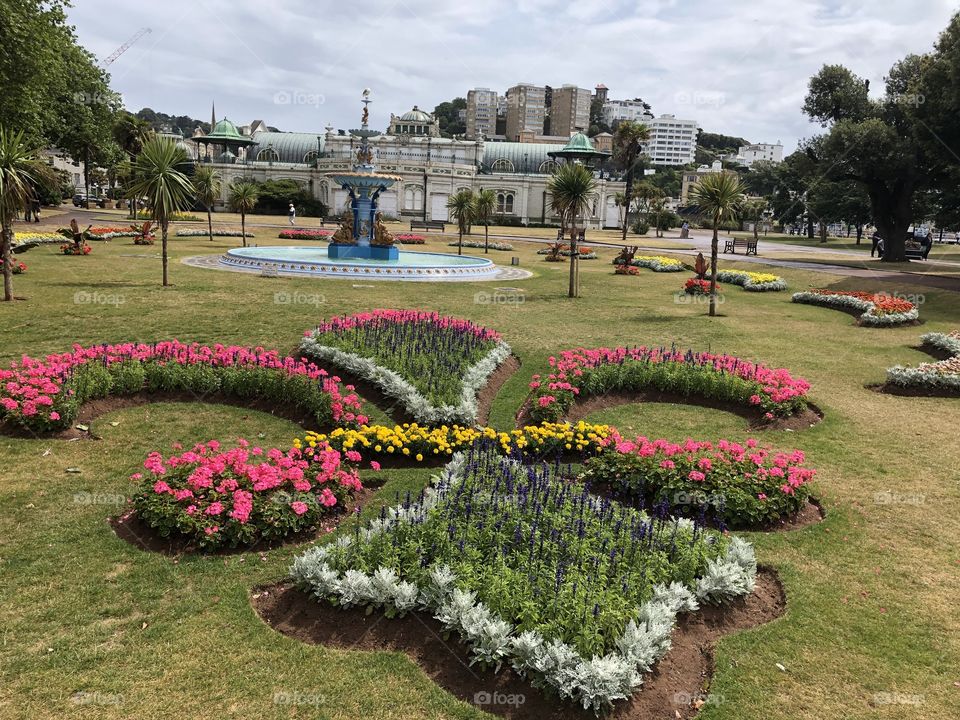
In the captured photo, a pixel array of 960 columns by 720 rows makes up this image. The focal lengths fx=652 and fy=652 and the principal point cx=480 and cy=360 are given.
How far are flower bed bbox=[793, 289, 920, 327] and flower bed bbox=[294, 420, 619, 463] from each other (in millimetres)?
17117

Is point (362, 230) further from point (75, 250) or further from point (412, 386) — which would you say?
point (412, 386)

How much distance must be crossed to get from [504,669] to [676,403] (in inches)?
377

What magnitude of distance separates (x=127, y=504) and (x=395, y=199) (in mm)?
78405

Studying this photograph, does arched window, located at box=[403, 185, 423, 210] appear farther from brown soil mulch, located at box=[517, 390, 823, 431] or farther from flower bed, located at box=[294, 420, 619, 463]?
flower bed, located at box=[294, 420, 619, 463]

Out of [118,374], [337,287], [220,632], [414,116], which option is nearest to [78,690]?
[220,632]

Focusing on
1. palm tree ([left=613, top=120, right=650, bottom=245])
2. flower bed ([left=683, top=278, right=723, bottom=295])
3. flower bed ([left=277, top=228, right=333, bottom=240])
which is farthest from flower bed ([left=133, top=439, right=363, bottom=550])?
palm tree ([left=613, top=120, right=650, bottom=245])

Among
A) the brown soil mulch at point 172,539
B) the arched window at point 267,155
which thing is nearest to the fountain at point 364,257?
the brown soil mulch at point 172,539

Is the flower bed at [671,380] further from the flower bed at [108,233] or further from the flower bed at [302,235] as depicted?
the flower bed at [302,235]

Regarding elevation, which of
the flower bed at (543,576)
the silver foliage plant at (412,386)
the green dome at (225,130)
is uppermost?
the green dome at (225,130)

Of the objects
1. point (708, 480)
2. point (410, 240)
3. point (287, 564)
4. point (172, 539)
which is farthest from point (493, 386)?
point (410, 240)

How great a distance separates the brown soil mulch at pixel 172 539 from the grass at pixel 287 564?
0.17 meters

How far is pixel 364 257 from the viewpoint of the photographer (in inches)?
1399

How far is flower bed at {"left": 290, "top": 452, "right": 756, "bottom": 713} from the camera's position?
5.81 metres

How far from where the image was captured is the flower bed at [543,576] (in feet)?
19.1
